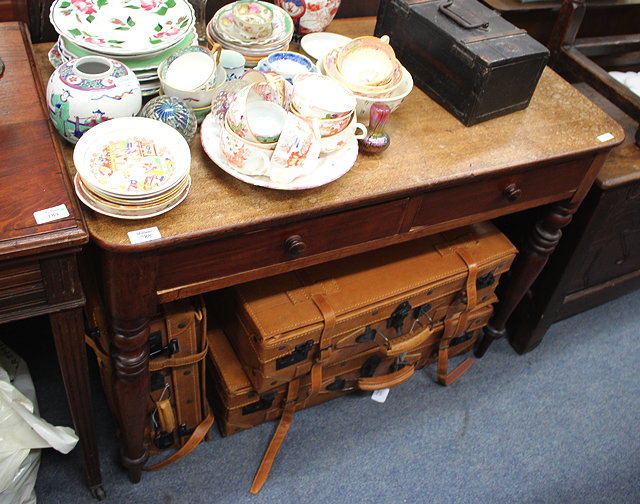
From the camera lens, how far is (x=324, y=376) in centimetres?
151

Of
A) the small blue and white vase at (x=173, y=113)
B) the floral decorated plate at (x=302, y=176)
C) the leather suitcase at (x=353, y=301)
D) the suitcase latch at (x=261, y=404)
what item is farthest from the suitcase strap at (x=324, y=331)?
the small blue and white vase at (x=173, y=113)

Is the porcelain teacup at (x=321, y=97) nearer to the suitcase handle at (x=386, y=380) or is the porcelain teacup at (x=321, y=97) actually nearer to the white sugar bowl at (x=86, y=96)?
the white sugar bowl at (x=86, y=96)

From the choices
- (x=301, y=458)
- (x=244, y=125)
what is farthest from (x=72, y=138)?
(x=301, y=458)

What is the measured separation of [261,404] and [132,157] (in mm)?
744

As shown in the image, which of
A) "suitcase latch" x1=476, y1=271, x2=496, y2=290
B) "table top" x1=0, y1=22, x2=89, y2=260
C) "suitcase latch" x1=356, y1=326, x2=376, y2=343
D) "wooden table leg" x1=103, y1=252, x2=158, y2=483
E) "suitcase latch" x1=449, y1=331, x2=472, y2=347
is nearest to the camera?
"table top" x1=0, y1=22, x2=89, y2=260

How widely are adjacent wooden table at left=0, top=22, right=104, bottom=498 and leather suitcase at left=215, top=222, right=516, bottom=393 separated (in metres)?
0.36

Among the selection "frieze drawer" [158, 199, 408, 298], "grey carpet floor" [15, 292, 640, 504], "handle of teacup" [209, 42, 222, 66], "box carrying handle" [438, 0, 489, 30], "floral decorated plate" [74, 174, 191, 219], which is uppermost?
"box carrying handle" [438, 0, 489, 30]

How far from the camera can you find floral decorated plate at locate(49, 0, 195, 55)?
41.9 inches

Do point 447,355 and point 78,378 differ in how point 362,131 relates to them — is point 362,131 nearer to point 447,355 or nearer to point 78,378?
point 78,378

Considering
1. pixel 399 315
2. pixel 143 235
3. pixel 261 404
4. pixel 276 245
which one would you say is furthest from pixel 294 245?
pixel 261 404

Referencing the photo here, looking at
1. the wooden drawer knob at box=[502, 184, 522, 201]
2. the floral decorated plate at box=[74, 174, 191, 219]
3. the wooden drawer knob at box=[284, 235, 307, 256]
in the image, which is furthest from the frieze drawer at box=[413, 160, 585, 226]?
the floral decorated plate at box=[74, 174, 191, 219]

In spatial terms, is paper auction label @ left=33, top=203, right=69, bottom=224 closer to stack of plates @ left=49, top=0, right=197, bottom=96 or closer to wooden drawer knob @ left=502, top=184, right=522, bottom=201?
stack of plates @ left=49, top=0, right=197, bottom=96

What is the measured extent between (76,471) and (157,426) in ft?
0.68

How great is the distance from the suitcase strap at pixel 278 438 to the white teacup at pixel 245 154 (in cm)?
62
